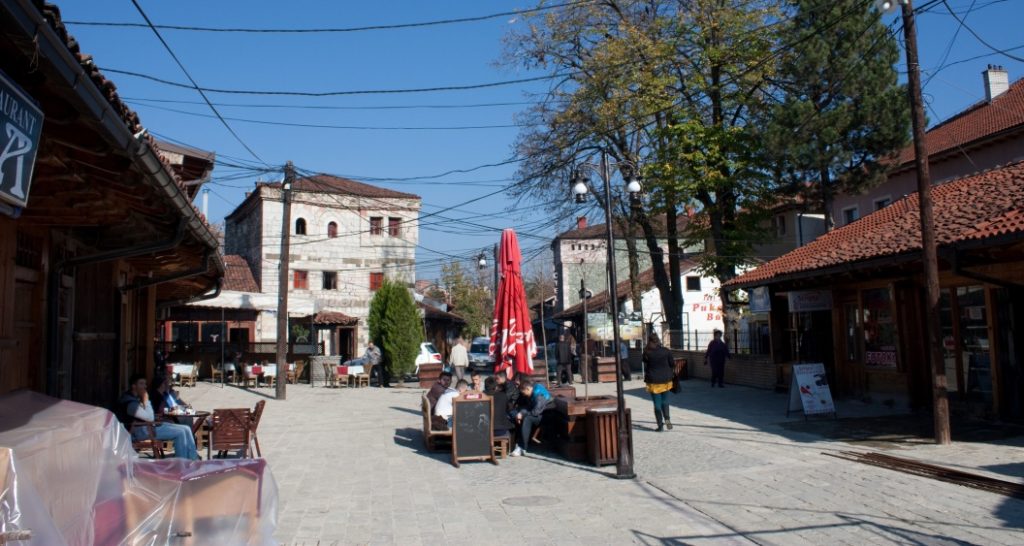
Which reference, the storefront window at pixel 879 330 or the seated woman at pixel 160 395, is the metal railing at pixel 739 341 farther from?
the seated woman at pixel 160 395

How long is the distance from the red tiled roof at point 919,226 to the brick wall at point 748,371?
9.22 ft

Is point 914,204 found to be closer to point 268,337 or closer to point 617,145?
point 617,145

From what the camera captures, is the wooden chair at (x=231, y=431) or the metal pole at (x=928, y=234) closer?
the wooden chair at (x=231, y=431)

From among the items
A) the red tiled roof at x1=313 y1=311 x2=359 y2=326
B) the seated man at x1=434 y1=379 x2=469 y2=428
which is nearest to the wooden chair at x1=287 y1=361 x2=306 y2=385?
the red tiled roof at x1=313 y1=311 x2=359 y2=326

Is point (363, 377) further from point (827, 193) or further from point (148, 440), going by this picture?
point (148, 440)

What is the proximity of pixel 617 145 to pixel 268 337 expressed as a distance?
2059 cm

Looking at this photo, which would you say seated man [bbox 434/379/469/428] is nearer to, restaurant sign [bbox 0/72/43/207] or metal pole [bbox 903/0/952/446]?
metal pole [bbox 903/0/952/446]

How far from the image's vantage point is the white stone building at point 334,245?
39594 mm

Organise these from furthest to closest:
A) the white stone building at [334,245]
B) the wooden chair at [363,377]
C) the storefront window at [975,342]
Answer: the white stone building at [334,245]
the wooden chair at [363,377]
the storefront window at [975,342]

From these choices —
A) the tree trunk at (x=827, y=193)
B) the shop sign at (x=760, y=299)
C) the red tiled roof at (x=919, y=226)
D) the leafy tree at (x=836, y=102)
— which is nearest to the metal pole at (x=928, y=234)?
the red tiled roof at (x=919, y=226)

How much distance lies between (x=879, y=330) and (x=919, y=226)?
238cm

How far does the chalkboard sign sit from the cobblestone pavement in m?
0.21

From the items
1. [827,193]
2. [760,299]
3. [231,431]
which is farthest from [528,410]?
[827,193]

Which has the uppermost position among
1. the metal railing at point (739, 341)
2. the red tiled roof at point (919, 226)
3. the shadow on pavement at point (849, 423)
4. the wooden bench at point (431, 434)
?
the red tiled roof at point (919, 226)
